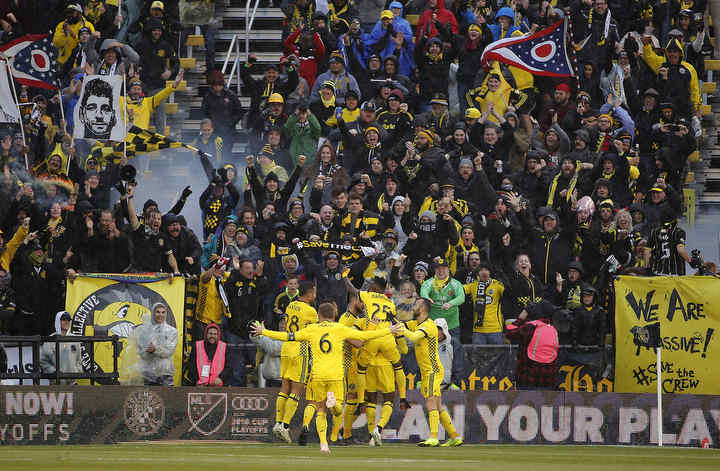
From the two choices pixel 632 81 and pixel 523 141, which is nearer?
pixel 523 141

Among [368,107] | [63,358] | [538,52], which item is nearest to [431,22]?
[538,52]

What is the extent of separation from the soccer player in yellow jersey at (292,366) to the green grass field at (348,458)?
39 centimetres

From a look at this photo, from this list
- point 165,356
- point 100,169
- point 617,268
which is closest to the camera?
point 165,356

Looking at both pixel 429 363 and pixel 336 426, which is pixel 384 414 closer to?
pixel 336 426

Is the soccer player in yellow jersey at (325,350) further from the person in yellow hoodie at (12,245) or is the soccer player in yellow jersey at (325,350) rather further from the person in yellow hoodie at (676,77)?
the person in yellow hoodie at (676,77)

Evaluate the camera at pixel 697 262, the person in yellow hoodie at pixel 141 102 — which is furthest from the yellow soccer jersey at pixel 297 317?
the camera at pixel 697 262

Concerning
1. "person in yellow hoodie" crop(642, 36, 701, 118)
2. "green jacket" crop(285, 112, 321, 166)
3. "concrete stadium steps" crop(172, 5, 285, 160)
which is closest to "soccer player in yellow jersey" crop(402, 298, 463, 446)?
"green jacket" crop(285, 112, 321, 166)

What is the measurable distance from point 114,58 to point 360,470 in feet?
36.4

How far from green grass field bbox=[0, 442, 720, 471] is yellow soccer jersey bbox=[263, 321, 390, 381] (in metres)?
0.96

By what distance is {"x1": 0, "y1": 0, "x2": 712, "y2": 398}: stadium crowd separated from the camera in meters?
18.7

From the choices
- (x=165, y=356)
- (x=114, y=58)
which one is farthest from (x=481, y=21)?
(x=165, y=356)

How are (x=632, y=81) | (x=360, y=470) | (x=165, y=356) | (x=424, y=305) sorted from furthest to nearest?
(x=632, y=81)
(x=165, y=356)
(x=424, y=305)
(x=360, y=470)

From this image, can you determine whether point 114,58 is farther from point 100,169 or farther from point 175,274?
point 175,274

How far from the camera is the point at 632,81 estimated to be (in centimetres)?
2234
